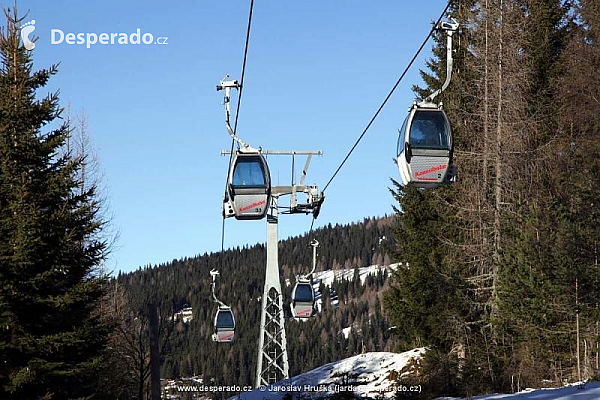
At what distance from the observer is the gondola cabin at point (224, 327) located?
107 ft

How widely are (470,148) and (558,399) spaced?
56.3 feet

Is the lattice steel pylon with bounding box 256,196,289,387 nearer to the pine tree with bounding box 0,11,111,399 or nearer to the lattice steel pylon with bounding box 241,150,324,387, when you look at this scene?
the lattice steel pylon with bounding box 241,150,324,387

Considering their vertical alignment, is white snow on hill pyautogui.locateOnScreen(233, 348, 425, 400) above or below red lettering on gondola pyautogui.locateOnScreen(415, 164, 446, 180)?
below

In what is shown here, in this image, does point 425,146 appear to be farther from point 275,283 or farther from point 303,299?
point 303,299

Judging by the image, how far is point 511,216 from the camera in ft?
79.1

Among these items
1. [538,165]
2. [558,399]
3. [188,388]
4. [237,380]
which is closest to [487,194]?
[538,165]

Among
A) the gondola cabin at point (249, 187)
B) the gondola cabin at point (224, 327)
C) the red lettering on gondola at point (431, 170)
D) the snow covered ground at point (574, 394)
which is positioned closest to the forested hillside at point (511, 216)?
the snow covered ground at point (574, 394)

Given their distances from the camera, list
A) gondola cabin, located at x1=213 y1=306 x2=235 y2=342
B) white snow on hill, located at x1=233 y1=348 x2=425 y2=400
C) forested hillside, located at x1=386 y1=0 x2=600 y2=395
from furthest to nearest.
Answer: gondola cabin, located at x1=213 y1=306 x2=235 y2=342, white snow on hill, located at x1=233 y1=348 x2=425 y2=400, forested hillside, located at x1=386 y1=0 x2=600 y2=395

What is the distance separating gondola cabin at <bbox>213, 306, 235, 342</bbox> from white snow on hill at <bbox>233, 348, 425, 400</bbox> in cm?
413

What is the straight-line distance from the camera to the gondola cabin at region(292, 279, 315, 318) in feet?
102

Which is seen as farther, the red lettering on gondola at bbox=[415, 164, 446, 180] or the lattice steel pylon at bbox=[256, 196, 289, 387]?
the lattice steel pylon at bbox=[256, 196, 289, 387]

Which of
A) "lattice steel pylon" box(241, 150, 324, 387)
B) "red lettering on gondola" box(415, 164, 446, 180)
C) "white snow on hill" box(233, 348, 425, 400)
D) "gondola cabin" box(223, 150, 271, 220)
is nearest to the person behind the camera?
"red lettering on gondola" box(415, 164, 446, 180)

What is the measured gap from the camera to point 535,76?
30703 mm

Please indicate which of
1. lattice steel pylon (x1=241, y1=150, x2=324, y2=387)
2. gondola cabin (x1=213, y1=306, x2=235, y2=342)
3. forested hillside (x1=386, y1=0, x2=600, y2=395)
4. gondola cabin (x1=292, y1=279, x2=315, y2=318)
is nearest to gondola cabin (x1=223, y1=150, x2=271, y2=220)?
forested hillside (x1=386, y1=0, x2=600, y2=395)
